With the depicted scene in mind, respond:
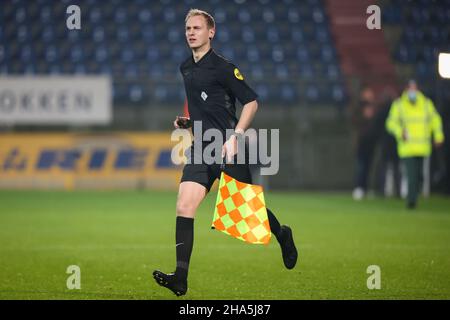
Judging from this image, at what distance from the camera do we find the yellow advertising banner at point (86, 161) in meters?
19.1

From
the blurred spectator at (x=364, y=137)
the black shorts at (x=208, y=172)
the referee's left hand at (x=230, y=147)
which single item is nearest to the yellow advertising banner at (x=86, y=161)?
the blurred spectator at (x=364, y=137)

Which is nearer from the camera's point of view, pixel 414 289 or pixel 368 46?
pixel 414 289

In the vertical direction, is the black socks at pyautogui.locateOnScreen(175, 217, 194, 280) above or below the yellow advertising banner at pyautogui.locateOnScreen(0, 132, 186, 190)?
above

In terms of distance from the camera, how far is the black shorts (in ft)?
20.5

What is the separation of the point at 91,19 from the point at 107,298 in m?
17.6

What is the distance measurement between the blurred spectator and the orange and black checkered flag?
1132 centimetres

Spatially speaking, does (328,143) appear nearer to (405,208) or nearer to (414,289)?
(405,208)

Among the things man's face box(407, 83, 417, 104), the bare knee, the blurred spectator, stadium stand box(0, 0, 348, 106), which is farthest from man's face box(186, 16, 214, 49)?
stadium stand box(0, 0, 348, 106)

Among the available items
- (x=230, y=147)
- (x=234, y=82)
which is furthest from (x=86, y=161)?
(x=230, y=147)

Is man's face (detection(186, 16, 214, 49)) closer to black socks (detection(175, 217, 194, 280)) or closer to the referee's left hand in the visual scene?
the referee's left hand

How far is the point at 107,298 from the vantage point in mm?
6043

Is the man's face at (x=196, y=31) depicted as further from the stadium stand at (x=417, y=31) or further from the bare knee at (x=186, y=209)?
the stadium stand at (x=417, y=31)
